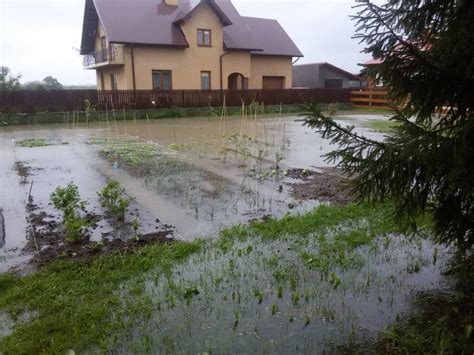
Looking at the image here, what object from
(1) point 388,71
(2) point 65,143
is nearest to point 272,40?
(2) point 65,143

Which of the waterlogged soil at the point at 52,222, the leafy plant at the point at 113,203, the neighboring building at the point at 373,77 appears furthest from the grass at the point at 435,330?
the leafy plant at the point at 113,203

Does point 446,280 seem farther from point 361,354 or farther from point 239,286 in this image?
point 239,286

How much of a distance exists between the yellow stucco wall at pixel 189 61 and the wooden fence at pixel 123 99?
8.96ft

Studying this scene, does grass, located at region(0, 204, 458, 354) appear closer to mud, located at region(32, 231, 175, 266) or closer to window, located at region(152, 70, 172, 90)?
mud, located at region(32, 231, 175, 266)

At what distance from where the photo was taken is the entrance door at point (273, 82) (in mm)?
30442

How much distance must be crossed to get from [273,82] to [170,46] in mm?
9065

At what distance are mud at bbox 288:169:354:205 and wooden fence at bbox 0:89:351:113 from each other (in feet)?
32.2

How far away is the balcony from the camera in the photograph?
78.9 ft

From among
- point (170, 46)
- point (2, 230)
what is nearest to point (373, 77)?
point (2, 230)

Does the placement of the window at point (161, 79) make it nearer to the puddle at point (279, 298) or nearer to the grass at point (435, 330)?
the puddle at point (279, 298)

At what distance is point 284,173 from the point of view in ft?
25.2

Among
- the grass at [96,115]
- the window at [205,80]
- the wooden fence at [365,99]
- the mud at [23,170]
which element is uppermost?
the window at [205,80]

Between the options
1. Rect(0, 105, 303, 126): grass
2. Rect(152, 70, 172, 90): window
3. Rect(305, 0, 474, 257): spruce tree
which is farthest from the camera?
Rect(152, 70, 172, 90): window

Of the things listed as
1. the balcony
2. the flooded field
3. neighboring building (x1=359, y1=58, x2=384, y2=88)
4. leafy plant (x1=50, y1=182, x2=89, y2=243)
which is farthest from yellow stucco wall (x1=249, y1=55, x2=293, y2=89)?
neighboring building (x1=359, y1=58, x2=384, y2=88)
